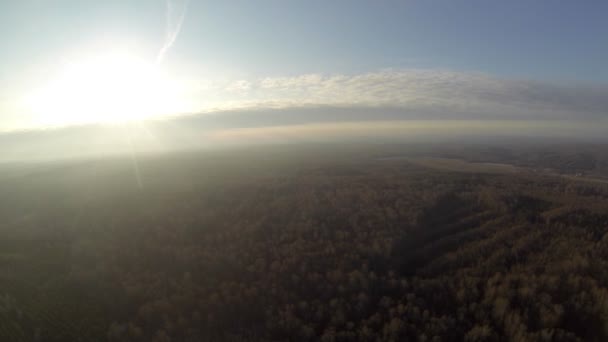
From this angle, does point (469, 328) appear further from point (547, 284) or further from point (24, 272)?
point (24, 272)

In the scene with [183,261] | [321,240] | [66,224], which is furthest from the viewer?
[66,224]

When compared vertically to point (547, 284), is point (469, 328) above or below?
below

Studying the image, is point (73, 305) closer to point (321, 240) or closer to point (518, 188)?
point (321, 240)

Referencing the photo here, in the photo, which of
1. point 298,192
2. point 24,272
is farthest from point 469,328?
point 298,192

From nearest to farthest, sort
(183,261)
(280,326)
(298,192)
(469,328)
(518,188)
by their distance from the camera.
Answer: (469,328) < (280,326) < (183,261) < (518,188) < (298,192)

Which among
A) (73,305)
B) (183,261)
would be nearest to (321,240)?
(183,261)

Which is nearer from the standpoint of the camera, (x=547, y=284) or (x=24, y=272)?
(x=547, y=284)
